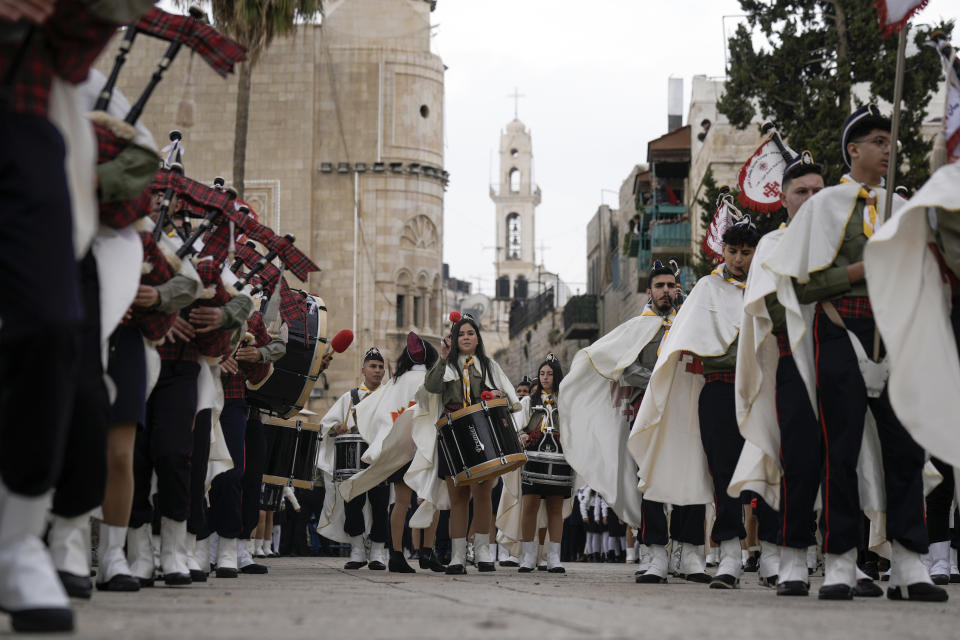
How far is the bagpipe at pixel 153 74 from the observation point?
18.5 ft

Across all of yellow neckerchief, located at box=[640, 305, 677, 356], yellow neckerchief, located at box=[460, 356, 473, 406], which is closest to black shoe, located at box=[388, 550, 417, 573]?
yellow neckerchief, located at box=[460, 356, 473, 406]

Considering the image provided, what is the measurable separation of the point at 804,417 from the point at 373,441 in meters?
6.73

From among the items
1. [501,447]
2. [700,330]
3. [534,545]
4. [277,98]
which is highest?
[277,98]

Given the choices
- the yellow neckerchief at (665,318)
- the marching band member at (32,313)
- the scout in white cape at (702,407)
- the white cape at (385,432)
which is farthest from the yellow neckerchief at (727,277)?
the marching band member at (32,313)

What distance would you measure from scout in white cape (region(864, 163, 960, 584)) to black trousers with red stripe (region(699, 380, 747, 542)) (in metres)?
2.61

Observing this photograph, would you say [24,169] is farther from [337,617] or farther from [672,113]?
[672,113]

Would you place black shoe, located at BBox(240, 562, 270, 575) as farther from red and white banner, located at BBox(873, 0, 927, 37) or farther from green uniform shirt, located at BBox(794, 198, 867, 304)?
red and white banner, located at BBox(873, 0, 927, 37)

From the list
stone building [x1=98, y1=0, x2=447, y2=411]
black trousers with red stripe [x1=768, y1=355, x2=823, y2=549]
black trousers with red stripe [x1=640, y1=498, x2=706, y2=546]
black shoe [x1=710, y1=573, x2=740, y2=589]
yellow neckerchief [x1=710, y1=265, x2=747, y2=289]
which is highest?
stone building [x1=98, y1=0, x2=447, y2=411]

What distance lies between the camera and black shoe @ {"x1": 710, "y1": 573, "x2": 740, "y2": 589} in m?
8.08

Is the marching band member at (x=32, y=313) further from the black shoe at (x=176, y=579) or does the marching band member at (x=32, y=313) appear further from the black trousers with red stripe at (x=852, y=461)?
the black trousers with red stripe at (x=852, y=461)

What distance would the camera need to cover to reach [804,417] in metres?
6.66

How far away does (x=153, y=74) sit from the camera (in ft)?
19.8

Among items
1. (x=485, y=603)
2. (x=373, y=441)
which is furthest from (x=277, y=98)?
(x=485, y=603)

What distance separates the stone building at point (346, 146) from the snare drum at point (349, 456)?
31.5 meters
